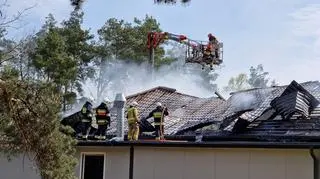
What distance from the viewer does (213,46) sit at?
65.0 feet

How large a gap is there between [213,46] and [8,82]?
11.8 metres

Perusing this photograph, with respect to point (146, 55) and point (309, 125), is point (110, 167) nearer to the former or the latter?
point (309, 125)

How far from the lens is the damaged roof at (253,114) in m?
12.2

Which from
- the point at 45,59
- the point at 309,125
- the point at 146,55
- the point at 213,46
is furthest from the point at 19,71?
the point at 146,55

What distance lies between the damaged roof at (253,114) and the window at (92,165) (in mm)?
1159

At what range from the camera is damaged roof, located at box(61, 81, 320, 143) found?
1225 centimetres

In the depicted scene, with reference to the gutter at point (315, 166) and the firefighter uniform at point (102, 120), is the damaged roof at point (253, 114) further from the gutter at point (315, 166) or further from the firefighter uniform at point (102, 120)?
the firefighter uniform at point (102, 120)

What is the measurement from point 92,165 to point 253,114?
4.84 metres

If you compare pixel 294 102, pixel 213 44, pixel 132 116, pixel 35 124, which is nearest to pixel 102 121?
pixel 132 116

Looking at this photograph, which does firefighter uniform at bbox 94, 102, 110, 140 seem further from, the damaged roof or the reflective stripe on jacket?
the reflective stripe on jacket

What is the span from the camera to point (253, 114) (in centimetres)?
1330

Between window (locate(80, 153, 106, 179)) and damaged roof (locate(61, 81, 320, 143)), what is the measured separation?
1.16 metres

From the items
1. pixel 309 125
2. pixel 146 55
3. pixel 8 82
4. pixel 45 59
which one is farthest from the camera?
pixel 146 55

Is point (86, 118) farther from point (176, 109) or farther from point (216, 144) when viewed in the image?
point (216, 144)
